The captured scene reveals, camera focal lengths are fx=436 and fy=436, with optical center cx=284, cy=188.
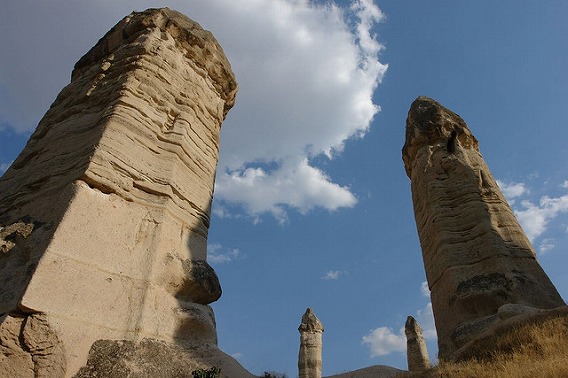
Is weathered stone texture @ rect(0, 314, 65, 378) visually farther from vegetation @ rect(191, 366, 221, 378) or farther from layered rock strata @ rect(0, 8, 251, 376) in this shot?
vegetation @ rect(191, 366, 221, 378)

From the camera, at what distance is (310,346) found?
17.7 metres

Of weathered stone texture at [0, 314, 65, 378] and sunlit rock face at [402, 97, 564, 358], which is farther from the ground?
sunlit rock face at [402, 97, 564, 358]

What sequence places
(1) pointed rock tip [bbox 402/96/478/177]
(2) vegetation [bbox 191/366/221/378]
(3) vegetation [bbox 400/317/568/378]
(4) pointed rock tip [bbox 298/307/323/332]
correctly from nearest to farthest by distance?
(2) vegetation [bbox 191/366/221/378], (3) vegetation [bbox 400/317/568/378], (1) pointed rock tip [bbox 402/96/478/177], (4) pointed rock tip [bbox 298/307/323/332]

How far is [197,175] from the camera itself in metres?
6.58

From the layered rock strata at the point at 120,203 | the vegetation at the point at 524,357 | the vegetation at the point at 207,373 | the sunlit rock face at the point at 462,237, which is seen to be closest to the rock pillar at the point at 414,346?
the sunlit rock face at the point at 462,237

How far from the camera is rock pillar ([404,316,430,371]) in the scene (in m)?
17.2

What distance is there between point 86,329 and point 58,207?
1.41 m

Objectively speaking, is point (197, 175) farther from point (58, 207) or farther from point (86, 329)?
point (86, 329)

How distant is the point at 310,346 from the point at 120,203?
14321 millimetres

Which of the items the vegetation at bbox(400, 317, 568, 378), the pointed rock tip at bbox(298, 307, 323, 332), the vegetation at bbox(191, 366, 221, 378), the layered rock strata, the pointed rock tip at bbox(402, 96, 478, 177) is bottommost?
the vegetation at bbox(191, 366, 221, 378)

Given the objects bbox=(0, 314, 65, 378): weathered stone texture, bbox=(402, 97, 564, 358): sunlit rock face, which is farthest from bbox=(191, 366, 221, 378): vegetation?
bbox=(402, 97, 564, 358): sunlit rock face

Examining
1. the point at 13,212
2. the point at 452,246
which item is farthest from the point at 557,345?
the point at 13,212

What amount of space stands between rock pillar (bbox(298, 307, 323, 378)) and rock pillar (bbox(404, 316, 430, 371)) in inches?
143

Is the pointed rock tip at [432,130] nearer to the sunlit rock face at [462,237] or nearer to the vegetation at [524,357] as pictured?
the sunlit rock face at [462,237]
